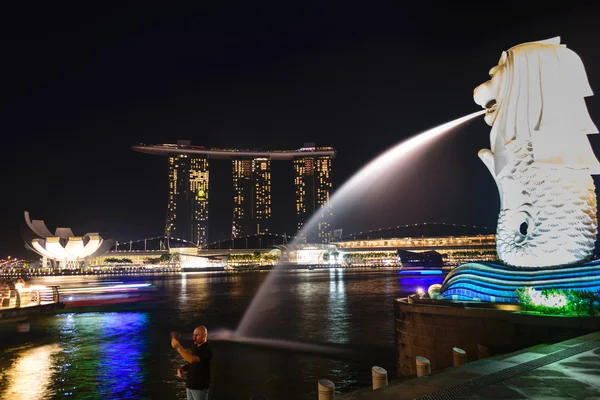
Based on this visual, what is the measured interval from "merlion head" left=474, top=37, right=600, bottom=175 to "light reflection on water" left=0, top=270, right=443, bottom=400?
8935 mm

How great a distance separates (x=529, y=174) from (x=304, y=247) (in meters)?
164

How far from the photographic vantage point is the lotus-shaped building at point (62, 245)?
131m

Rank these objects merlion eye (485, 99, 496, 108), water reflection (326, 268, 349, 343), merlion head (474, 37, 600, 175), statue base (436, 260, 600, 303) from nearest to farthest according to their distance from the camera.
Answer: statue base (436, 260, 600, 303) < merlion head (474, 37, 600, 175) < merlion eye (485, 99, 496, 108) < water reflection (326, 268, 349, 343)

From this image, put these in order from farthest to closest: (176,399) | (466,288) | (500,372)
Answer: (466,288)
(176,399)
(500,372)

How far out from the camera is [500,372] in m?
7.84

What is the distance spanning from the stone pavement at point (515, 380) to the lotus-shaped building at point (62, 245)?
138994 millimetres

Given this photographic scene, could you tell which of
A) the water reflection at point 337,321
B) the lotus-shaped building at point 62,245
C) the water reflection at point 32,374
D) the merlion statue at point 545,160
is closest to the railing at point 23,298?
the water reflection at point 32,374

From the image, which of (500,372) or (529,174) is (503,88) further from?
(500,372)

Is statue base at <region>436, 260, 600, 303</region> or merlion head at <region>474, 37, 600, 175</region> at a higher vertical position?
merlion head at <region>474, 37, 600, 175</region>

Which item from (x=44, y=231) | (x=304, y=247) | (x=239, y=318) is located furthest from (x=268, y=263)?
(x=239, y=318)

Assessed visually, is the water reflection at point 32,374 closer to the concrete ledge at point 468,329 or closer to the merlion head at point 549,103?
the concrete ledge at point 468,329

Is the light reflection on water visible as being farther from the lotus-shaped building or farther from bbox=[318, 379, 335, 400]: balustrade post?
the lotus-shaped building

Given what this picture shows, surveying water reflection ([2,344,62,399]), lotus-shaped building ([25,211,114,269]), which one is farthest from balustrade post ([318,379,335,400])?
lotus-shaped building ([25,211,114,269])

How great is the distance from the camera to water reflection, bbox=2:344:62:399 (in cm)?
1220
